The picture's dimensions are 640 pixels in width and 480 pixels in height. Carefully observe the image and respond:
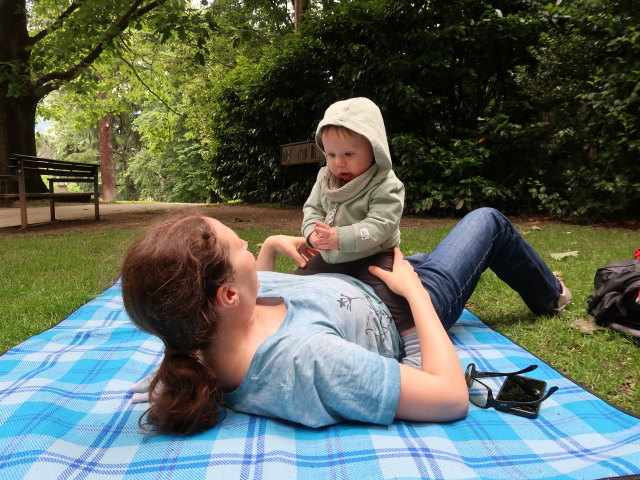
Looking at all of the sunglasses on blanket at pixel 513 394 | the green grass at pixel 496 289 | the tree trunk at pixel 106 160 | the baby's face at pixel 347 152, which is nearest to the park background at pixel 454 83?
the green grass at pixel 496 289

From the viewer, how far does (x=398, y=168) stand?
27.1 feet

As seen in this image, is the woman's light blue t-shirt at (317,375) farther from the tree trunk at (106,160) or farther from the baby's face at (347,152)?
the tree trunk at (106,160)

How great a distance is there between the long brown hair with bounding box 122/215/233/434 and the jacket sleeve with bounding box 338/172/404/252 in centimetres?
85

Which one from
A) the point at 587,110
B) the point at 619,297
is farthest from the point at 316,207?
the point at 587,110

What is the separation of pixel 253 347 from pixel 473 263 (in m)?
1.31

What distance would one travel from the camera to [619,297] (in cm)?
268

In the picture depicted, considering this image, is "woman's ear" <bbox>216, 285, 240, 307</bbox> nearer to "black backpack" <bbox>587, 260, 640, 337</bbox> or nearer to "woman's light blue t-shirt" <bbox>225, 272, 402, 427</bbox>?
"woman's light blue t-shirt" <bbox>225, 272, 402, 427</bbox>

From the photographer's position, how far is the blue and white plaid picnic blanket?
1.37 meters

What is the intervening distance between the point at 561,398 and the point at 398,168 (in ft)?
21.8

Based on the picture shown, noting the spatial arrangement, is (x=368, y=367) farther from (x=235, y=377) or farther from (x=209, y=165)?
(x=209, y=165)

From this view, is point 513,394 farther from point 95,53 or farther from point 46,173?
point 95,53

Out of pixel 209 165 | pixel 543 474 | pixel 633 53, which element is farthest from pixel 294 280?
pixel 209 165

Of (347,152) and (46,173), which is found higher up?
(347,152)

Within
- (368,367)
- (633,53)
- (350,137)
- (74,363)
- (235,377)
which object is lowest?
(74,363)
